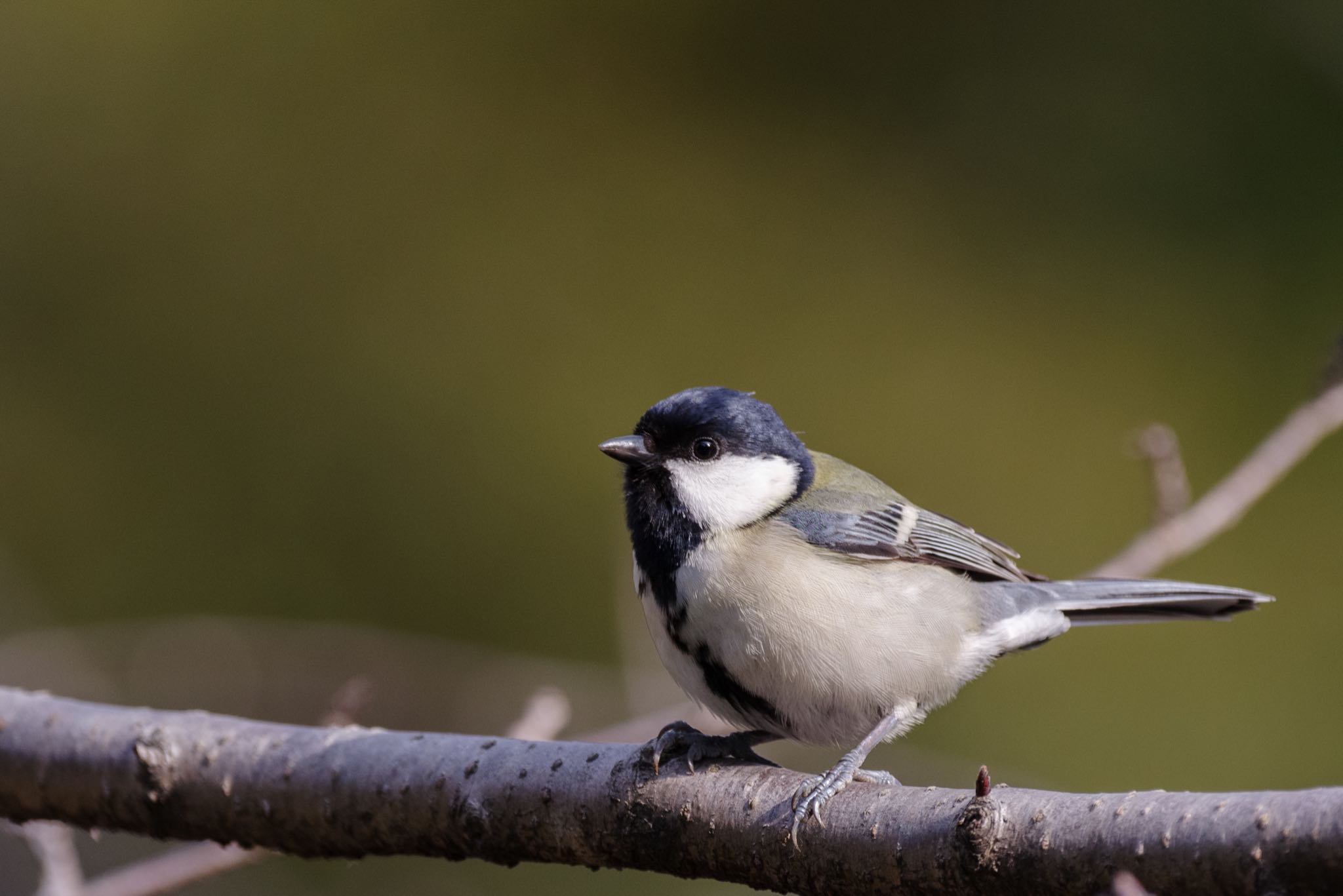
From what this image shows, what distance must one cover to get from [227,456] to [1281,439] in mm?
3122

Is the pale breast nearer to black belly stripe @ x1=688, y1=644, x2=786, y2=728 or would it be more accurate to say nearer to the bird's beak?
black belly stripe @ x1=688, y1=644, x2=786, y2=728

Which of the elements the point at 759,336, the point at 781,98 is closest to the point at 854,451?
the point at 759,336

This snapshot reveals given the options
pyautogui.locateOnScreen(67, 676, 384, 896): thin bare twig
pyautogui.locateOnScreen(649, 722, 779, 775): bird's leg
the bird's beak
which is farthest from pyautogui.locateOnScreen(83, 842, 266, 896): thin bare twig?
the bird's beak

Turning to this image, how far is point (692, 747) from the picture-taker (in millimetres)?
1854

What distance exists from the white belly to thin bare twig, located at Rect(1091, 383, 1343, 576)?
448 mm

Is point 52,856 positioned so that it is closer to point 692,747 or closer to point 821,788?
point 692,747

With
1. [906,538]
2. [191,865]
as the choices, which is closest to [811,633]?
[906,538]

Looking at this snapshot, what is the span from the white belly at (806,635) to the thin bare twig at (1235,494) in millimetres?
448

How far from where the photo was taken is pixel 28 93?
14.0 ft

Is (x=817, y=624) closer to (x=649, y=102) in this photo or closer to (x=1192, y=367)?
(x=1192, y=367)

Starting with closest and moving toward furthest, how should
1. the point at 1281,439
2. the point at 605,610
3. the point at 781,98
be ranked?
the point at 1281,439, the point at 605,610, the point at 781,98

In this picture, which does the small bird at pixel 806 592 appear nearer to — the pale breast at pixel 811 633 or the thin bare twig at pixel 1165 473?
the pale breast at pixel 811 633

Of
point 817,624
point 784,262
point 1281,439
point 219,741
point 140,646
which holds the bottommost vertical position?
point 140,646

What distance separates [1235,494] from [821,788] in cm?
122
